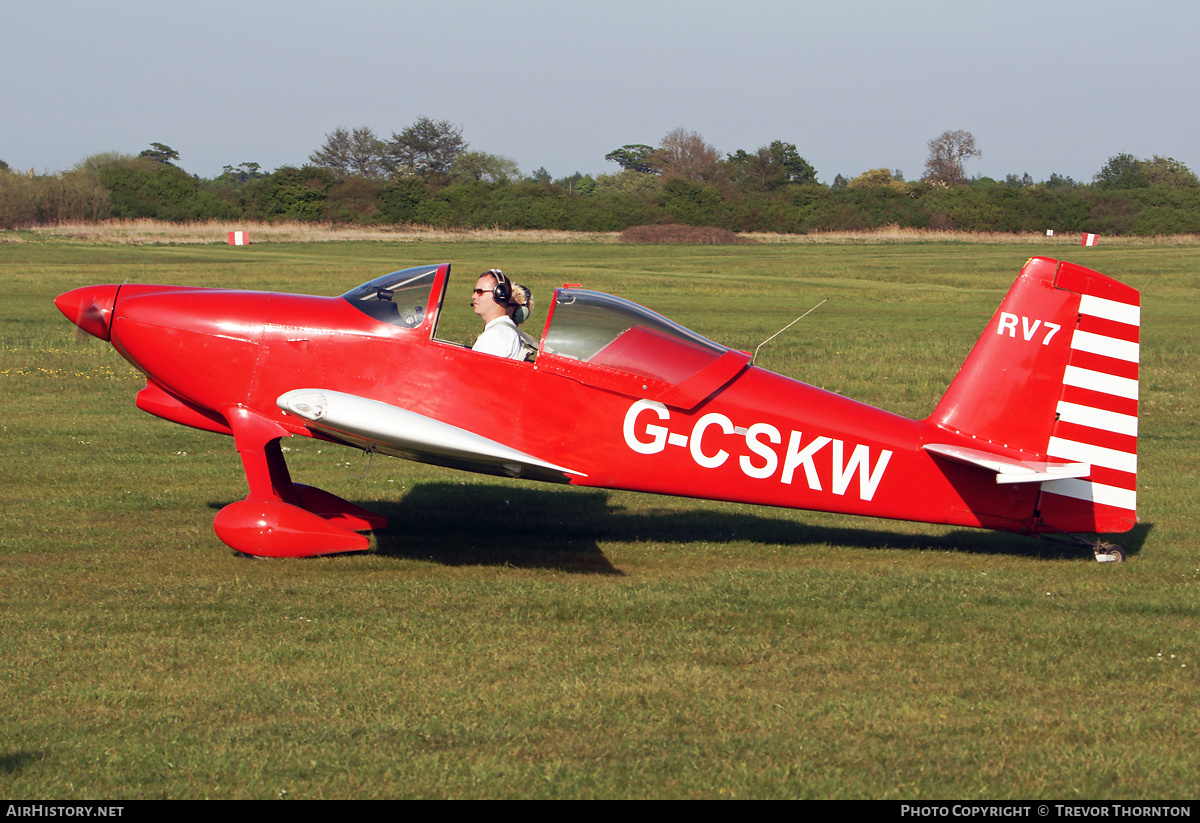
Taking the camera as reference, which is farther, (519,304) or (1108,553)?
(1108,553)

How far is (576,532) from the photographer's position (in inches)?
331

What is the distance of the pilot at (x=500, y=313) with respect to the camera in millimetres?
7000

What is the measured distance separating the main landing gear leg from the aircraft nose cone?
1143mm

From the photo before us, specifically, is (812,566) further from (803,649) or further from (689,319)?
(689,319)

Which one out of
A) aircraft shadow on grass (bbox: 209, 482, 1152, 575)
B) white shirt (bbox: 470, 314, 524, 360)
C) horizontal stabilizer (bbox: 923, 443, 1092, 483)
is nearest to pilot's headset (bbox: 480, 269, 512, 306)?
white shirt (bbox: 470, 314, 524, 360)

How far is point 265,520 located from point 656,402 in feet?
9.11

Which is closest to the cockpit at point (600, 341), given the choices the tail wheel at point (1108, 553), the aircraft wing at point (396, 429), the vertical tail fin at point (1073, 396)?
the aircraft wing at point (396, 429)

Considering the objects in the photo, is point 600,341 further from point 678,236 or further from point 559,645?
point 678,236

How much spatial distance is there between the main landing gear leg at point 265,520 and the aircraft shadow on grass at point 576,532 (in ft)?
2.21

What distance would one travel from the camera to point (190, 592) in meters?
6.32

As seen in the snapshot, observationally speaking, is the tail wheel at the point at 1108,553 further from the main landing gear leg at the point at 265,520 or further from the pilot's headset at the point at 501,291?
the main landing gear leg at the point at 265,520

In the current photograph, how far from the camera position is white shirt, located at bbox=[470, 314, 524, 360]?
275 inches

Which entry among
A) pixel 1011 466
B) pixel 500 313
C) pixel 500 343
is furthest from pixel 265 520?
pixel 1011 466

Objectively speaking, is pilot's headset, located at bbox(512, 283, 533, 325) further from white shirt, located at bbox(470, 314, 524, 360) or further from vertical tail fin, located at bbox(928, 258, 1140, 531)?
vertical tail fin, located at bbox(928, 258, 1140, 531)
